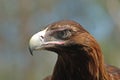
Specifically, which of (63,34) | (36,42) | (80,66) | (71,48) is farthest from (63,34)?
(80,66)

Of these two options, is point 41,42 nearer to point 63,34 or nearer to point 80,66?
point 63,34

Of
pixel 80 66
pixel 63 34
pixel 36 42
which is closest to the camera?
pixel 36 42

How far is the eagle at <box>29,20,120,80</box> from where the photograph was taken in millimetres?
5918

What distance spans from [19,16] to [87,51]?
36.0ft

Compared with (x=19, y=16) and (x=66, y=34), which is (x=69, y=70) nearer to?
(x=66, y=34)

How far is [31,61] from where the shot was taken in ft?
56.8

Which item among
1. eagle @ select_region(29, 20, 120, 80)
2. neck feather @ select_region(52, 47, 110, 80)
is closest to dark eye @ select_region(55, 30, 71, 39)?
eagle @ select_region(29, 20, 120, 80)

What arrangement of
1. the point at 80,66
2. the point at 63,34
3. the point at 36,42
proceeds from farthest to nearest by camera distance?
the point at 80,66, the point at 63,34, the point at 36,42

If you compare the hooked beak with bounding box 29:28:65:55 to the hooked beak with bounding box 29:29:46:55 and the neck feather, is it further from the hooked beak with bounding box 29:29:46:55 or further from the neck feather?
the neck feather

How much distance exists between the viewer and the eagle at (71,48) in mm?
5918

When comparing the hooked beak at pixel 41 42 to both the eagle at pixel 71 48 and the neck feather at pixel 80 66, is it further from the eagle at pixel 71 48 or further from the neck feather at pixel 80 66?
the neck feather at pixel 80 66

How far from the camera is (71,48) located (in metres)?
5.99

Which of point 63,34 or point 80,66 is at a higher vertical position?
point 63,34

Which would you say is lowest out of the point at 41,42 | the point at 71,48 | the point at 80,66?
the point at 80,66
